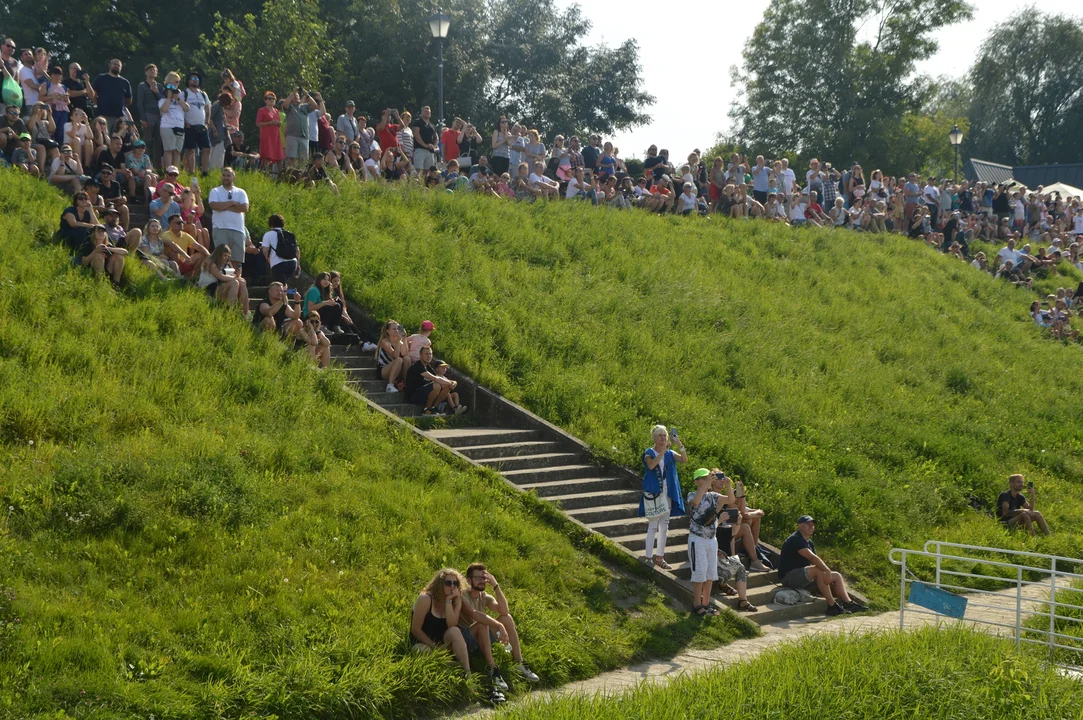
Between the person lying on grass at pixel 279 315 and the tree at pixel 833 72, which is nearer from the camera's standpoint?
the person lying on grass at pixel 279 315

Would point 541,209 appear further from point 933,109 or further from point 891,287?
point 933,109

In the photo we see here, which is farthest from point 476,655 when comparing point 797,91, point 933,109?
point 933,109

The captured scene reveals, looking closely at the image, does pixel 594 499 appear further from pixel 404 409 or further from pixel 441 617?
pixel 441 617

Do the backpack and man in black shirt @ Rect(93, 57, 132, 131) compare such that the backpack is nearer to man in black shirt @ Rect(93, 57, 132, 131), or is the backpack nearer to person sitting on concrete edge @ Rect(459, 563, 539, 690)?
man in black shirt @ Rect(93, 57, 132, 131)

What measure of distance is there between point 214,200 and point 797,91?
4637 cm

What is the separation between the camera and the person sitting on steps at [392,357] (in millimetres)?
16797

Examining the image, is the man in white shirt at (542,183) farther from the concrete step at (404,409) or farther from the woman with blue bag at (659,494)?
the woman with blue bag at (659,494)

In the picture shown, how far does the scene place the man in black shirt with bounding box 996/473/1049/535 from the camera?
17672mm

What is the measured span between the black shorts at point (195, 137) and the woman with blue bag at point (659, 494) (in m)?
12.0

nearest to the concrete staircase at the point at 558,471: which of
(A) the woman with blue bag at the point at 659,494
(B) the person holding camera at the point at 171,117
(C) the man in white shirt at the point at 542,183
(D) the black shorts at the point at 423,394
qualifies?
(D) the black shorts at the point at 423,394

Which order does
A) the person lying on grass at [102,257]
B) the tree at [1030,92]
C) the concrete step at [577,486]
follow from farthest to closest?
the tree at [1030,92] < the person lying on grass at [102,257] < the concrete step at [577,486]

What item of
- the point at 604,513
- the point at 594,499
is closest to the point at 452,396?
the point at 594,499

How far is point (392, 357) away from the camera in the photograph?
17.0 meters

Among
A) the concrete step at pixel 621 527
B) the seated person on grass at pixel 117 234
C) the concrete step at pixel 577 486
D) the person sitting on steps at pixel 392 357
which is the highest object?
the seated person on grass at pixel 117 234
